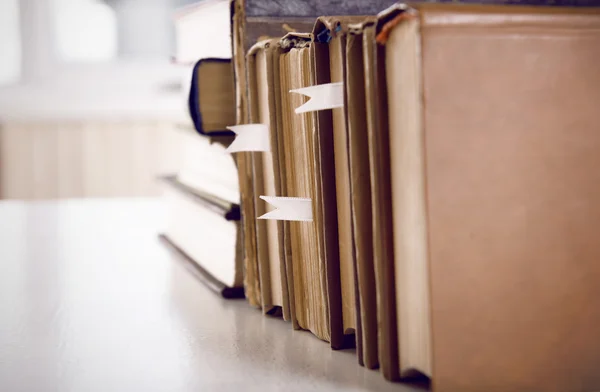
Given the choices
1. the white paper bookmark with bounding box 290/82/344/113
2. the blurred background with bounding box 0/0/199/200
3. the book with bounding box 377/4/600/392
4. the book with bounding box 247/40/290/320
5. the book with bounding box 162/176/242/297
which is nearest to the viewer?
the book with bounding box 377/4/600/392

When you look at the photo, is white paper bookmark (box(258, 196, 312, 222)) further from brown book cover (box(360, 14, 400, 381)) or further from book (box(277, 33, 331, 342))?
brown book cover (box(360, 14, 400, 381))

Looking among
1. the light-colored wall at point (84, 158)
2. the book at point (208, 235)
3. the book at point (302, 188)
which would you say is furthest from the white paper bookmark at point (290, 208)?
the light-colored wall at point (84, 158)

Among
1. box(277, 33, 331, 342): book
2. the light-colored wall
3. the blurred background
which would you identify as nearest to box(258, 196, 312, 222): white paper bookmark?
box(277, 33, 331, 342): book

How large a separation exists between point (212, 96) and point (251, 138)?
9 cm

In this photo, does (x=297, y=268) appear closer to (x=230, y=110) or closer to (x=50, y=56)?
(x=230, y=110)

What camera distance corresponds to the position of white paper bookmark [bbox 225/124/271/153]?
2.20ft

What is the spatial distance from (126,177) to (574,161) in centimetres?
206

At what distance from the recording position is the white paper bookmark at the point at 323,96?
1.77ft

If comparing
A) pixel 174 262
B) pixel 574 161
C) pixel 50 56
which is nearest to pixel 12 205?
pixel 174 262

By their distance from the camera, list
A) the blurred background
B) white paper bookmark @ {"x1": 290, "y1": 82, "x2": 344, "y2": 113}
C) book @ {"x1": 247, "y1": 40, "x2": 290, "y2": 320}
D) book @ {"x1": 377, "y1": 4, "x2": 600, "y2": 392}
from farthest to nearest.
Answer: the blurred background, book @ {"x1": 247, "y1": 40, "x2": 290, "y2": 320}, white paper bookmark @ {"x1": 290, "y1": 82, "x2": 344, "y2": 113}, book @ {"x1": 377, "y1": 4, "x2": 600, "y2": 392}

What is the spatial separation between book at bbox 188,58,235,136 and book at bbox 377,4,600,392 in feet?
1.02

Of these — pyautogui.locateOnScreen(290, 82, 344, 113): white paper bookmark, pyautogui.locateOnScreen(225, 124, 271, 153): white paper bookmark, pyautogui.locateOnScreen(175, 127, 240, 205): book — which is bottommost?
pyautogui.locateOnScreen(175, 127, 240, 205): book

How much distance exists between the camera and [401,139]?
1.51 ft

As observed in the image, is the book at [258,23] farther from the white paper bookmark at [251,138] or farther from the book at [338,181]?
the book at [338,181]
